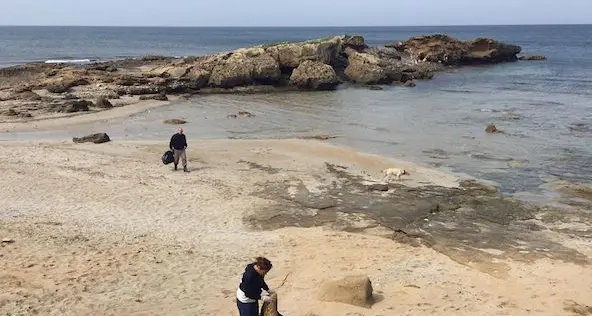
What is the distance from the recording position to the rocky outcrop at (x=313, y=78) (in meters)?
44.7

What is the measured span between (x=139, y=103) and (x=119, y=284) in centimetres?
2725

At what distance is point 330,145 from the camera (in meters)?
25.0

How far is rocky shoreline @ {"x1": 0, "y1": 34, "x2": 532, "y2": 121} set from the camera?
119 ft

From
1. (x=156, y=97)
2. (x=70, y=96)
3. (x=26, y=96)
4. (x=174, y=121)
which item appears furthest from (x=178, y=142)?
(x=26, y=96)

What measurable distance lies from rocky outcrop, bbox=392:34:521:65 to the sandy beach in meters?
53.8

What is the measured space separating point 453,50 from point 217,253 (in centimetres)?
6437

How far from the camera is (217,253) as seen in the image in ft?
42.3

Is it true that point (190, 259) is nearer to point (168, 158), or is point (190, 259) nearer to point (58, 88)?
point (168, 158)

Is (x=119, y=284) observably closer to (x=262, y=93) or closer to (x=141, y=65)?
(x=262, y=93)

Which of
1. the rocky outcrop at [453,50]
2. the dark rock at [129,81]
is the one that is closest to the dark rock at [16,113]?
the dark rock at [129,81]

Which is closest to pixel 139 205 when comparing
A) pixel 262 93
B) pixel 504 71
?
pixel 262 93

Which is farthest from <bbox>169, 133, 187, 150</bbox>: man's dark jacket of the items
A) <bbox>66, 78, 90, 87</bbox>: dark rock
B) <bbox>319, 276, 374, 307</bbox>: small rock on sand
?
<bbox>66, 78, 90, 87</bbox>: dark rock

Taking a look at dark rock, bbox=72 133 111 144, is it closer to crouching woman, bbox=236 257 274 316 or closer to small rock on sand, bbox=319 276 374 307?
small rock on sand, bbox=319 276 374 307

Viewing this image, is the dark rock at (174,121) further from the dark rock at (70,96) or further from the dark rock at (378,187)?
the dark rock at (378,187)
